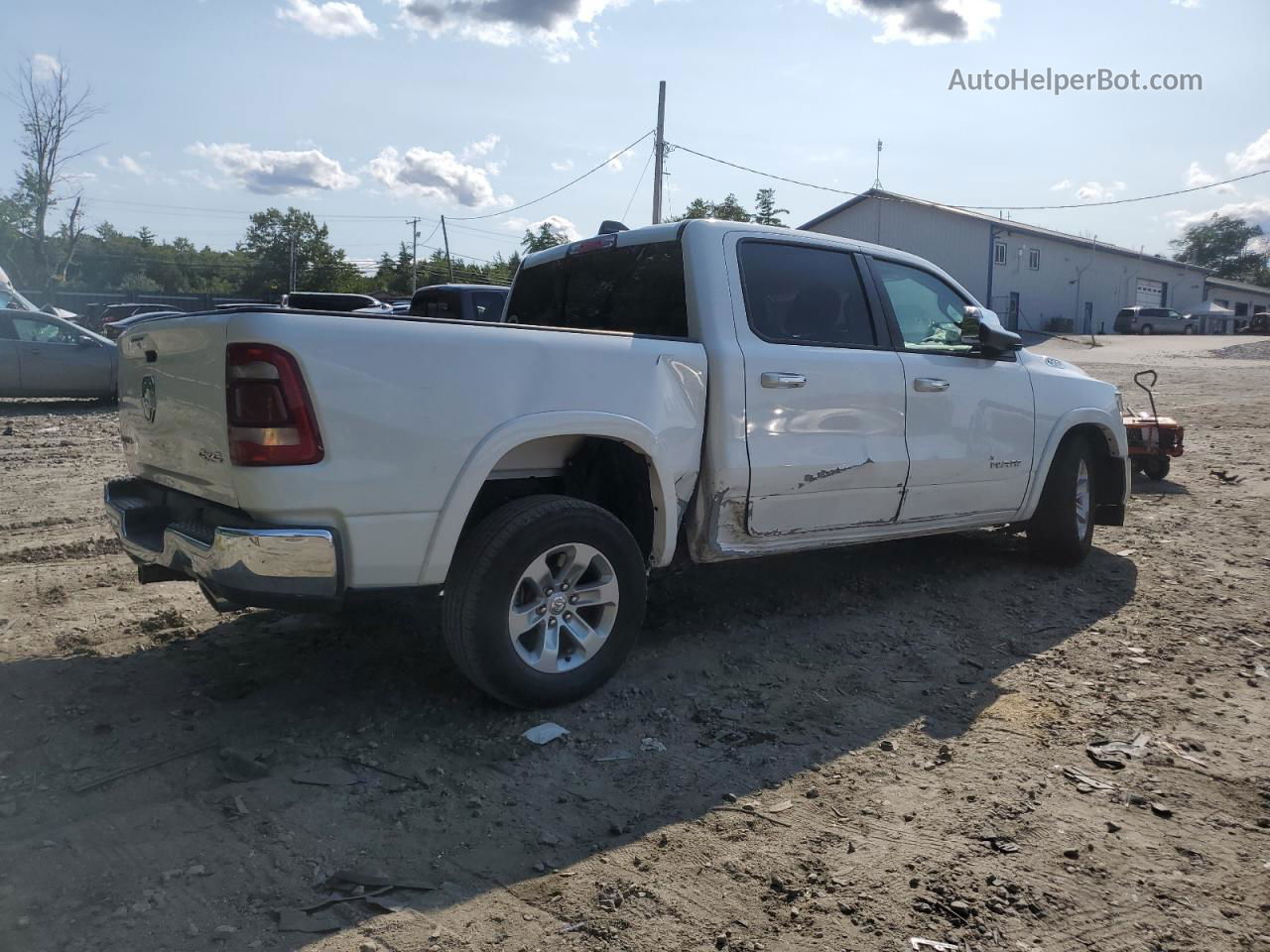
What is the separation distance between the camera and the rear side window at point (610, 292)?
4496 mm

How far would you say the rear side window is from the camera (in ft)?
14.8

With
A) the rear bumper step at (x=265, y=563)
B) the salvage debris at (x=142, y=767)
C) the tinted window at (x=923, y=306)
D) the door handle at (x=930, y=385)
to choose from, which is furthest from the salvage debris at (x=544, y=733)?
the tinted window at (x=923, y=306)

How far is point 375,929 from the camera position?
8.23ft

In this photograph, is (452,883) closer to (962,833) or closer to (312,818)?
(312,818)

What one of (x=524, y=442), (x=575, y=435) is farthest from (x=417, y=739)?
(x=575, y=435)

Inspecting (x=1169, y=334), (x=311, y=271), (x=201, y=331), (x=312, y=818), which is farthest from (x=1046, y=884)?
(x=311, y=271)

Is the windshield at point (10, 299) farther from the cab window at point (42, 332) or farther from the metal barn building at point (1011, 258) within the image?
the metal barn building at point (1011, 258)

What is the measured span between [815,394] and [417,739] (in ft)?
7.49

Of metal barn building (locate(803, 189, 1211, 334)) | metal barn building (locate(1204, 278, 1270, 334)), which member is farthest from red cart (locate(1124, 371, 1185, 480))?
metal barn building (locate(1204, 278, 1270, 334))

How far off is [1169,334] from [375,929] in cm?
5209

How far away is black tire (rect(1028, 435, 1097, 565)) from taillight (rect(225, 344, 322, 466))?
458 centimetres

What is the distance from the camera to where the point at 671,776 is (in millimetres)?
3406

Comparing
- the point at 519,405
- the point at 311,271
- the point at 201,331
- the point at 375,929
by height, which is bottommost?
the point at 375,929

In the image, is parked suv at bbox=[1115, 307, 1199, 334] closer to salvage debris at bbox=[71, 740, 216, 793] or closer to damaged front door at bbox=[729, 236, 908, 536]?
damaged front door at bbox=[729, 236, 908, 536]
